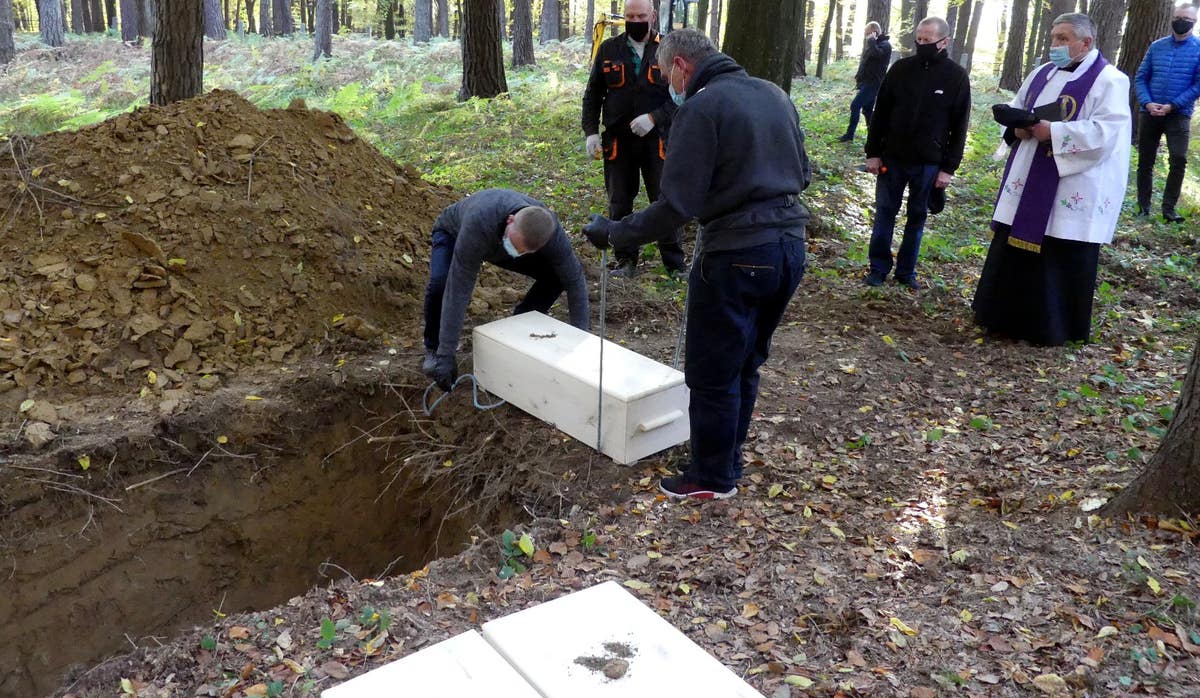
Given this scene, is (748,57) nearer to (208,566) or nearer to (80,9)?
(208,566)

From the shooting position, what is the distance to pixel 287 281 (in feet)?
19.2

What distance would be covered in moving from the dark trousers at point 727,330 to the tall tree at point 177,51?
580 cm

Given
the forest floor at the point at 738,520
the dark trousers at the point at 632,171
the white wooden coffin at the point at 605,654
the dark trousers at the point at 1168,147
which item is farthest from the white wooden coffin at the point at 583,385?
the dark trousers at the point at 1168,147

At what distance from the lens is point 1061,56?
5.20m

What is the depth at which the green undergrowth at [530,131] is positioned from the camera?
7.55 m

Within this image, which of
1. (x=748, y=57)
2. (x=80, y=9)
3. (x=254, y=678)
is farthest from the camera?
(x=80, y=9)

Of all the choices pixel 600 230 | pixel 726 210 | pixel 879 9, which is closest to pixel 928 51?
pixel 726 210

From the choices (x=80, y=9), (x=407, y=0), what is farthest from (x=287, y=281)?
(x=407, y=0)

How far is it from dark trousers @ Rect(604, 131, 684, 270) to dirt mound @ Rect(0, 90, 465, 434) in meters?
1.61

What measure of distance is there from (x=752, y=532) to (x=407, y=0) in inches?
1619

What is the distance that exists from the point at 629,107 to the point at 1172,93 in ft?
18.7

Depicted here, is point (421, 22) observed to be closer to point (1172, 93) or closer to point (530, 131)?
point (530, 131)

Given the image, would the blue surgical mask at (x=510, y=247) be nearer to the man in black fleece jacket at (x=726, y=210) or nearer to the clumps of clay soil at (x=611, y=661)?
the man in black fleece jacket at (x=726, y=210)

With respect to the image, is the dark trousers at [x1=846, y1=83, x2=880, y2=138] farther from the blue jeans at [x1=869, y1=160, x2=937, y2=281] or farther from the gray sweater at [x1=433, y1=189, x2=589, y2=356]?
the gray sweater at [x1=433, y1=189, x2=589, y2=356]
